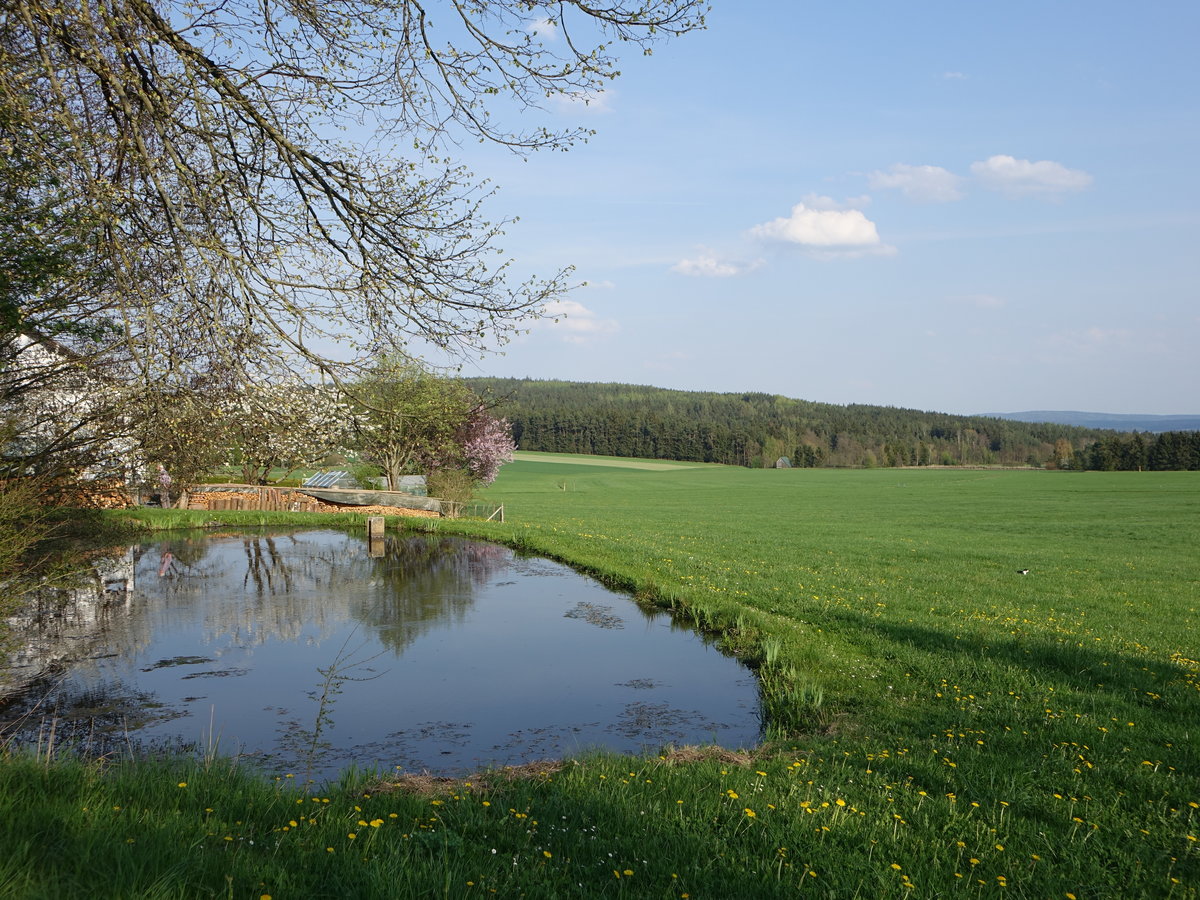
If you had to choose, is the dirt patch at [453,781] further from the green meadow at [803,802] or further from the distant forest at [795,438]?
the distant forest at [795,438]

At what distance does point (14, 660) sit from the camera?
33.9 ft

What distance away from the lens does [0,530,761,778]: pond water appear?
790cm

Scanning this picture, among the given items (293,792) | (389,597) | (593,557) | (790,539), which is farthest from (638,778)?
(790,539)

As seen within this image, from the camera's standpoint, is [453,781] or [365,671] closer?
[453,781]

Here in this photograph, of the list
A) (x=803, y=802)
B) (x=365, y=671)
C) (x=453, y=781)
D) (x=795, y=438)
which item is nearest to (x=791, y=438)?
(x=795, y=438)

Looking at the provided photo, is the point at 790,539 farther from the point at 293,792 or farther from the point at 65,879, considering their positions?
the point at 65,879

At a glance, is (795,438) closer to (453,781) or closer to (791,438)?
(791,438)

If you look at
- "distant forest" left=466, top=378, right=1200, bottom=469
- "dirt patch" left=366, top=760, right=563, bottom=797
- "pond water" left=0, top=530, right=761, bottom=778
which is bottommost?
"pond water" left=0, top=530, right=761, bottom=778

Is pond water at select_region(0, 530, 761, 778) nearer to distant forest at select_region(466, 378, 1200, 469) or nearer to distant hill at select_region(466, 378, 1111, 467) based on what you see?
distant forest at select_region(466, 378, 1200, 469)

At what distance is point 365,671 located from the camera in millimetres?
10430

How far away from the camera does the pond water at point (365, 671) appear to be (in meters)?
7.90

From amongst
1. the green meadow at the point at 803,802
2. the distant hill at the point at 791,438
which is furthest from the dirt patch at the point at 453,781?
the distant hill at the point at 791,438

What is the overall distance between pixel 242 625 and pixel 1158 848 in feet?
40.4

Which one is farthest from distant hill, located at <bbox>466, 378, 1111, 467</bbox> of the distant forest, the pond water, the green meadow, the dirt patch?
the dirt patch
